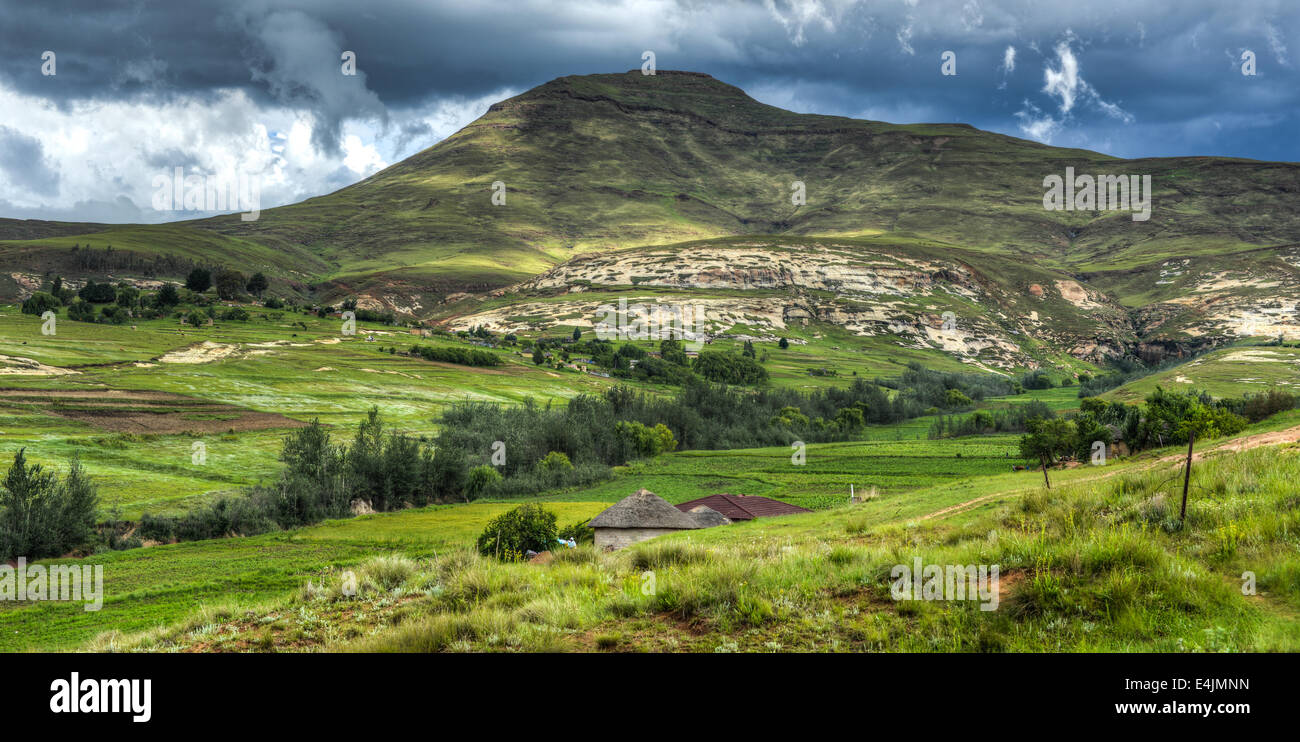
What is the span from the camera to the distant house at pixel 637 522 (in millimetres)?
41156

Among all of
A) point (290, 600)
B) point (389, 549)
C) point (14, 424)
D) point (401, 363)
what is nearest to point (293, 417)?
point (14, 424)

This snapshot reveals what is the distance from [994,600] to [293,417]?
A: 10526 cm

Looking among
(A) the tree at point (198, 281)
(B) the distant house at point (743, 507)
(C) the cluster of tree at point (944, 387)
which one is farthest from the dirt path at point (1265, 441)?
(A) the tree at point (198, 281)

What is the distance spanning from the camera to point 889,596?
930 centimetres

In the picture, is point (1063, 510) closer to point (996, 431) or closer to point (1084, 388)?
A: point (996, 431)

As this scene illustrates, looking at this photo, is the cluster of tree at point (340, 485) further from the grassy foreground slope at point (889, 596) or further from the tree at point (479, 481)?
the grassy foreground slope at point (889, 596)

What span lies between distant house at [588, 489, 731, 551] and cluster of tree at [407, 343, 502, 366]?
113581 millimetres

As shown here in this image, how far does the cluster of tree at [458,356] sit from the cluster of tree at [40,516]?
103m

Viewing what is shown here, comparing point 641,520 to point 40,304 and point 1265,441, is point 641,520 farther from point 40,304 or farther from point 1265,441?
point 40,304

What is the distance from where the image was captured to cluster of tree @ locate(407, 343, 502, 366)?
15062cm

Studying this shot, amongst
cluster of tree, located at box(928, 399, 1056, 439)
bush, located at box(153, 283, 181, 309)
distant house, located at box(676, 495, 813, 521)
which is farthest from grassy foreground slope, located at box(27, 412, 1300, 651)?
bush, located at box(153, 283, 181, 309)

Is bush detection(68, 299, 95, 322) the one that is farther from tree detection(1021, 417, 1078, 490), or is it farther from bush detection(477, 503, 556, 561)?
tree detection(1021, 417, 1078, 490)

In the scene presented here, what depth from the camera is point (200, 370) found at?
380 feet

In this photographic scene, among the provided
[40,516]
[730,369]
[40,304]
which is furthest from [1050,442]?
[40,304]
